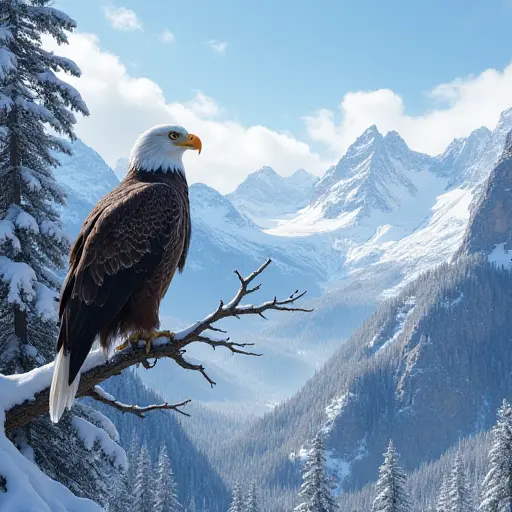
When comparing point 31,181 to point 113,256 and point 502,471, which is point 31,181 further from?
point 502,471

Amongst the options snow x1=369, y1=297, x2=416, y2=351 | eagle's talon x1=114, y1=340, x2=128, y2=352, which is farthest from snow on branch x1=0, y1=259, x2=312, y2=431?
snow x1=369, y1=297, x2=416, y2=351

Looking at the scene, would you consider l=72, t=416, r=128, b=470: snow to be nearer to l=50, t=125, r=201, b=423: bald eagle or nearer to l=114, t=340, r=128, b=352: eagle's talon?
l=114, t=340, r=128, b=352: eagle's talon

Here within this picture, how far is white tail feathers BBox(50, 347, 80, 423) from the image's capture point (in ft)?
15.9

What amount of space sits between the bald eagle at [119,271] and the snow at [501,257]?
19940 centimetres

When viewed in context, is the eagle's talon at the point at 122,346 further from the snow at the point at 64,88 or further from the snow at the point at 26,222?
the snow at the point at 64,88

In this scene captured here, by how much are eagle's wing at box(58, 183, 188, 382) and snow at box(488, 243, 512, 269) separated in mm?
199532

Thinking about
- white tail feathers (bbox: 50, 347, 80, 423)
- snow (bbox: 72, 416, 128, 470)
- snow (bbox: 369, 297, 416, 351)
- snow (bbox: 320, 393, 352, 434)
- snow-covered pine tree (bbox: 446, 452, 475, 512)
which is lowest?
white tail feathers (bbox: 50, 347, 80, 423)

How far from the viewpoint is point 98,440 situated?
9812 mm

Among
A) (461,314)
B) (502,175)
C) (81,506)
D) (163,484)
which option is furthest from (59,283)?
(502,175)

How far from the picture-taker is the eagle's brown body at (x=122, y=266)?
17.4ft

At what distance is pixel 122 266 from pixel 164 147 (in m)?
1.74

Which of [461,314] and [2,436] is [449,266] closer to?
[461,314]

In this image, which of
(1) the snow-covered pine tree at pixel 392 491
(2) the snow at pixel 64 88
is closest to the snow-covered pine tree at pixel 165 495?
(1) the snow-covered pine tree at pixel 392 491

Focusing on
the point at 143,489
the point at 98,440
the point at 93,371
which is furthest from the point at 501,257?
the point at 93,371
